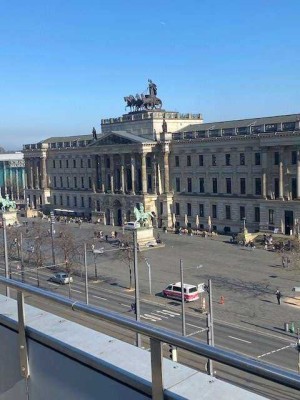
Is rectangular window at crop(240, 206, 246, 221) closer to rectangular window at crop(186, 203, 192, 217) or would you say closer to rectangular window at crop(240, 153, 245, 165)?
rectangular window at crop(240, 153, 245, 165)

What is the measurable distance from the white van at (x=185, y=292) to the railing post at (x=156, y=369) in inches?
1429

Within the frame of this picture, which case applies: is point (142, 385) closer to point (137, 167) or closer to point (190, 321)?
point (190, 321)

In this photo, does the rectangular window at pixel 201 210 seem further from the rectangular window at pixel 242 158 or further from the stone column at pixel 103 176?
the stone column at pixel 103 176

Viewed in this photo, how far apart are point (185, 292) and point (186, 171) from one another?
149 ft

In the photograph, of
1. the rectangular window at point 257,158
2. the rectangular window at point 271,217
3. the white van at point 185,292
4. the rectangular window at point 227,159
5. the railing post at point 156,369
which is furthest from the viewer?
the rectangular window at point 227,159

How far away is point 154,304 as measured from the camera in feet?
129

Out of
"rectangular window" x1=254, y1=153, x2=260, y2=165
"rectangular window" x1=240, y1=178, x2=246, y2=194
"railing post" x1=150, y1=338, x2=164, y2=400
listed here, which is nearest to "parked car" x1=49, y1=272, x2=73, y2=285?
"rectangular window" x1=240, y1=178, x2=246, y2=194

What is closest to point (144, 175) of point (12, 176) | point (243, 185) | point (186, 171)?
point (186, 171)

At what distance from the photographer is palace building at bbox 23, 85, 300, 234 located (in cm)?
7031

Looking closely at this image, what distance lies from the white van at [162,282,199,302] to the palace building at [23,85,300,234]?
3136cm

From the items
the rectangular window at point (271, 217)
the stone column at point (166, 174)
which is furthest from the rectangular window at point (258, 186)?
the stone column at point (166, 174)

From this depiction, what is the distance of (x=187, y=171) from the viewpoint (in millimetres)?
83750

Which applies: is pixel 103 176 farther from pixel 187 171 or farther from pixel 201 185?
pixel 201 185

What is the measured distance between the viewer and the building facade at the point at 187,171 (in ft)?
231
